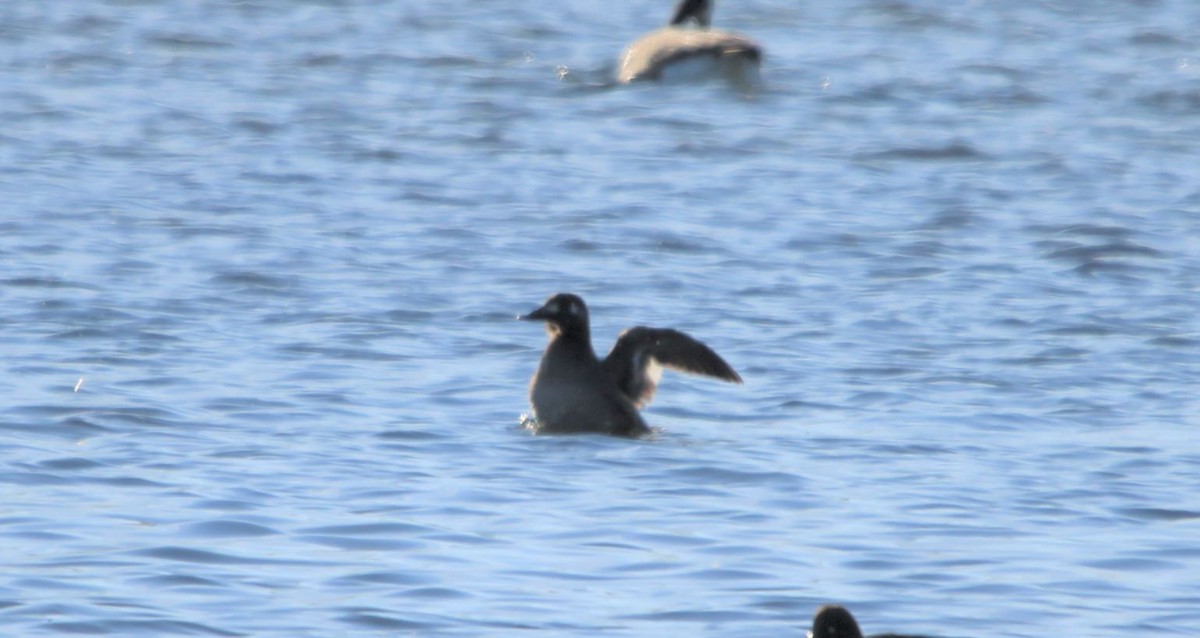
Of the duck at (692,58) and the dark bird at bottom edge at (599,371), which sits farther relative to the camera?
the duck at (692,58)

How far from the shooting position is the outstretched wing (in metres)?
11.3

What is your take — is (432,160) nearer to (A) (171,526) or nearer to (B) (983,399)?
(B) (983,399)

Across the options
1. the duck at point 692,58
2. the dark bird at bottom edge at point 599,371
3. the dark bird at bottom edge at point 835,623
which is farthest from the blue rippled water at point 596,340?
the dark bird at bottom edge at point 835,623

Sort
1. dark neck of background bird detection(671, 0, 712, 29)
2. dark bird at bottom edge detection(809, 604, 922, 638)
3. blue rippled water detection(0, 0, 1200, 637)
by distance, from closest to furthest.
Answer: dark bird at bottom edge detection(809, 604, 922, 638) → blue rippled water detection(0, 0, 1200, 637) → dark neck of background bird detection(671, 0, 712, 29)

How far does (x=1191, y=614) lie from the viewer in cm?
788

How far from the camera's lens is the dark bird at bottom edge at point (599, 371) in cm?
1100

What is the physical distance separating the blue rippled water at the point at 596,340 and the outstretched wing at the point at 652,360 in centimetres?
24

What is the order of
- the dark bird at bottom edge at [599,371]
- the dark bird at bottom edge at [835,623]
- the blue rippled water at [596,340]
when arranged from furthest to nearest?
the dark bird at bottom edge at [599,371], the blue rippled water at [596,340], the dark bird at bottom edge at [835,623]

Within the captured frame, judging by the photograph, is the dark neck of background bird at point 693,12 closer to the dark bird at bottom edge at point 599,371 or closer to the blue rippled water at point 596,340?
the blue rippled water at point 596,340

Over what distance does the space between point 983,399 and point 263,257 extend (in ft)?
18.5

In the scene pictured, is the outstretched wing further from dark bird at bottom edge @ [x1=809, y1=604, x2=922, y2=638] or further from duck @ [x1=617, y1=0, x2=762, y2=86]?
duck @ [x1=617, y1=0, x2=762, y2=86]

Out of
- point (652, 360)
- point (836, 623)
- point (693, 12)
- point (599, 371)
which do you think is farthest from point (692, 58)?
point (836, 623)

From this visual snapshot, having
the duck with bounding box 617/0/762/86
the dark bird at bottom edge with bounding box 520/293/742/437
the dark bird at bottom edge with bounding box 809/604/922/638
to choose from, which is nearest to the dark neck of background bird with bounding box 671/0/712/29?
the duck with bounding box 617/0/762/86

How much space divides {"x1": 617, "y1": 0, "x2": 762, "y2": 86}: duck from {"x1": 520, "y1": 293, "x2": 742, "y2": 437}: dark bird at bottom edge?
44.7 ft
